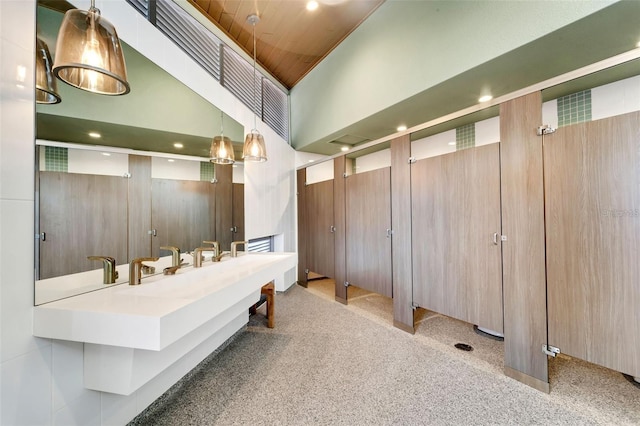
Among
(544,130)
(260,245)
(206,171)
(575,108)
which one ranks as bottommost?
(260,245)

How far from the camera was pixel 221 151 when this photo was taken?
2.40m

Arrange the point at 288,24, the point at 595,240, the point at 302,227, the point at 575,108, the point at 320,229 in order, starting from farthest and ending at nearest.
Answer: the point at 302,227 → the point at 320,229 → the point at 288,24 → the point at 575,108 → the point at 595,240

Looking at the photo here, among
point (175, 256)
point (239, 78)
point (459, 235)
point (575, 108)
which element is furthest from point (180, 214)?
point (575, 108)

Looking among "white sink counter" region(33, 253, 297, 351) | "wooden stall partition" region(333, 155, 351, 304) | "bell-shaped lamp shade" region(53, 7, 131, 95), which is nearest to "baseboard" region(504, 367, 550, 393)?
"wooden stall partition" region(333, 155, 351, 304)

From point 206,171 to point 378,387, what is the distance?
7.29 ft

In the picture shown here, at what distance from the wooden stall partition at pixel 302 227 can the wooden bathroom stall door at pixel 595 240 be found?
3.30m

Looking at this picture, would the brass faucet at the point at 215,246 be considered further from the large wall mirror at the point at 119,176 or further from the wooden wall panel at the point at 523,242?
the wooden wall panel at the point at 523,242

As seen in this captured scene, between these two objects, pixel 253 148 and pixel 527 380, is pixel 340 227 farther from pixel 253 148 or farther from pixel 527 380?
pixel 527 380

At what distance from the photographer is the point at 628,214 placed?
57.9 inches

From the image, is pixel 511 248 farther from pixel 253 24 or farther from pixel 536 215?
pixel 253 24

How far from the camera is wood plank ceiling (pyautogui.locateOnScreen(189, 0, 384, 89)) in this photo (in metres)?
2.70

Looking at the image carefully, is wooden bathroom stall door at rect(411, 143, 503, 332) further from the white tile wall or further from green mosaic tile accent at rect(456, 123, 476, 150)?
the white tile wall

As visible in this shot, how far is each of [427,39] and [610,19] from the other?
3.96 ft

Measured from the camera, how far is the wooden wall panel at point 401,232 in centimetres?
272
